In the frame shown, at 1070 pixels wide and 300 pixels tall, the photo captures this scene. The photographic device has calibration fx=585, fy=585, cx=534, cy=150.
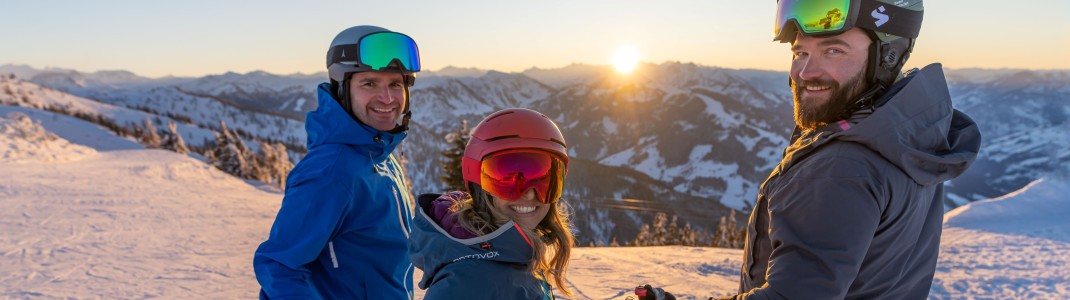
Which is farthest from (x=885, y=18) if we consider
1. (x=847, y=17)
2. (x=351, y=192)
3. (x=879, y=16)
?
(x=351, y=192)

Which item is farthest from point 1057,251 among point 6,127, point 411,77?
point 6,127

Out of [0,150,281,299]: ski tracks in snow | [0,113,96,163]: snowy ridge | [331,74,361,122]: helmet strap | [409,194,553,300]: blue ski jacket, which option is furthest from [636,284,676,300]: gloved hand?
[0,113,96,163]: snowy ridge

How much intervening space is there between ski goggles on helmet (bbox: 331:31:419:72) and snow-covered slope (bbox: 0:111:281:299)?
17.6 feet

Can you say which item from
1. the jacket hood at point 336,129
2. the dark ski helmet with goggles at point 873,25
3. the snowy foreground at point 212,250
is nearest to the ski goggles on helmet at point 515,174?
the dark ski helmet with goggles at point 873,25

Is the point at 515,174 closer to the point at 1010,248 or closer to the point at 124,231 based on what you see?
the point at 1010,248

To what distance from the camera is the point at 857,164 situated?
6.38 feet

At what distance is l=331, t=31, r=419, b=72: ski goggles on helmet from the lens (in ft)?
11.8

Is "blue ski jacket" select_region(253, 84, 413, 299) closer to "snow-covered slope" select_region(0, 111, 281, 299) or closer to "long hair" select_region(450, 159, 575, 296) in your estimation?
"long hair" select_region(450, 159, 575, 296)

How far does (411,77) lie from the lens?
4.01 metres

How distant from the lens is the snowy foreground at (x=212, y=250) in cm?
811

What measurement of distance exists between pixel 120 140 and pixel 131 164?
17919 millimetres

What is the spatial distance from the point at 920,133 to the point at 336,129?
9.39ft

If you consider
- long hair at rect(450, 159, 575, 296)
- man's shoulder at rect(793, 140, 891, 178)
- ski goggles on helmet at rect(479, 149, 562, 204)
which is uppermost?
man's shoulder at rect(793, 140, 891, 178)

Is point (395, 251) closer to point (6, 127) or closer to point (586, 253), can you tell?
point (586, 253)
